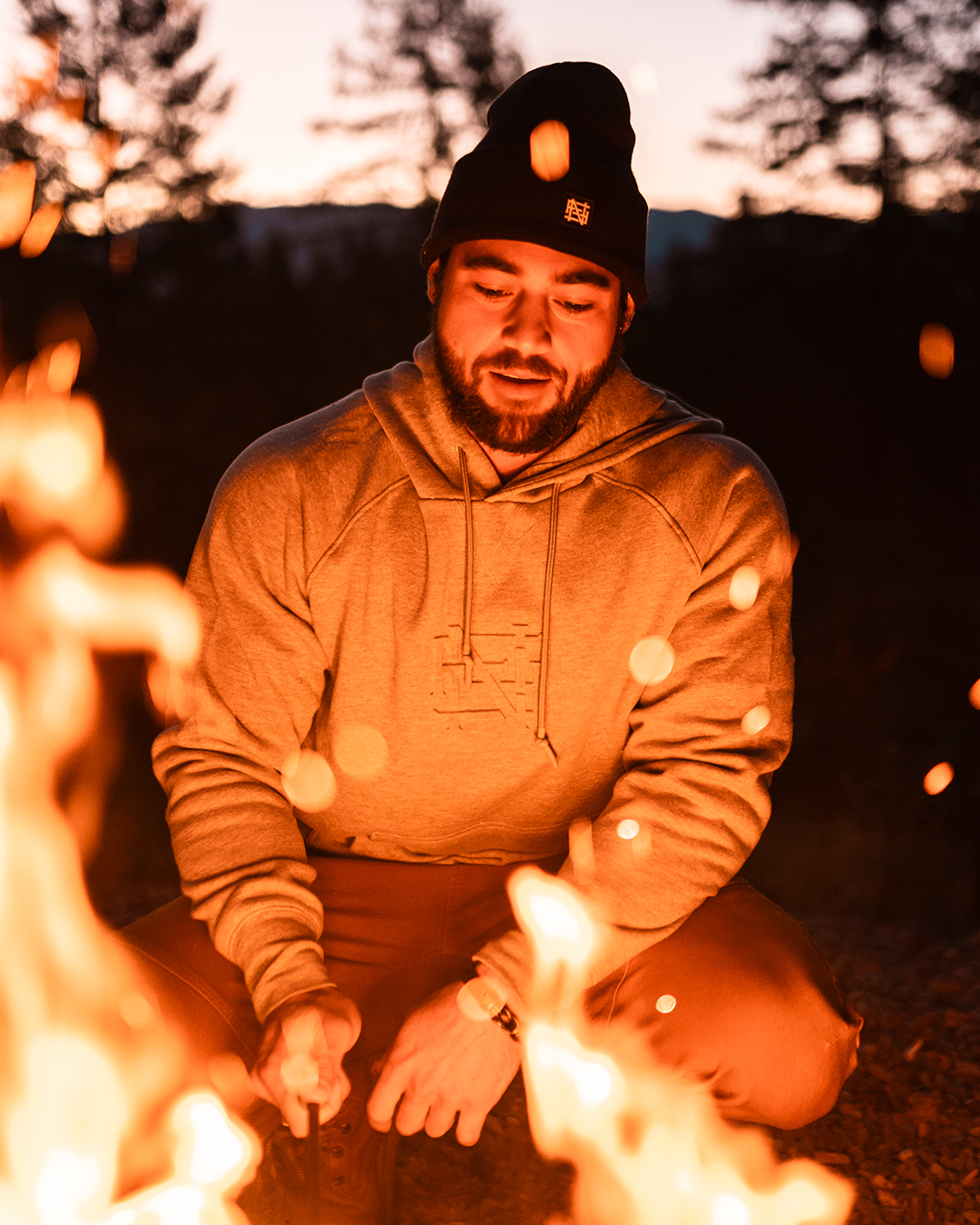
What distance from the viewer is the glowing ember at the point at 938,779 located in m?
6.92

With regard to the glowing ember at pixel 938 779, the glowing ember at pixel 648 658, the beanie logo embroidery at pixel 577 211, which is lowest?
the glowing ember at pixel 938 779

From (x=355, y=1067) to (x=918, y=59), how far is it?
11209 mm

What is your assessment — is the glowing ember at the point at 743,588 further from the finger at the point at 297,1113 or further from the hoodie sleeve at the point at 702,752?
the finger at the point at 297,1113

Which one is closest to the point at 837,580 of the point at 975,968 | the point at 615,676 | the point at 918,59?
the point at 918,59

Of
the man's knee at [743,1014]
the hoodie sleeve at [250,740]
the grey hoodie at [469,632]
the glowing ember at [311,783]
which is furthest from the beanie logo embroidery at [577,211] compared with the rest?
the man's knee at [743,1014]

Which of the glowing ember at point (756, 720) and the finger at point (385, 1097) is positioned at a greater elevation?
the glowing ember at point (756, 720)

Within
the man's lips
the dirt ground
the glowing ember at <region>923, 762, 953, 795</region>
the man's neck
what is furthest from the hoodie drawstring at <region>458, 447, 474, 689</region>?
the glowing ember at <region>923, 762, 953, 795</region>

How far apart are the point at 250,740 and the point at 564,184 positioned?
5.11 feet

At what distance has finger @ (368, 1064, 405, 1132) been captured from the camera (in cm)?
217

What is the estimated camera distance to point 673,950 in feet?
7.79

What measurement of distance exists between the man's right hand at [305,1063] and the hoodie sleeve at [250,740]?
9 cm

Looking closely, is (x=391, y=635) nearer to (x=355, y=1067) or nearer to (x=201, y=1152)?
(x=355, y=1067)

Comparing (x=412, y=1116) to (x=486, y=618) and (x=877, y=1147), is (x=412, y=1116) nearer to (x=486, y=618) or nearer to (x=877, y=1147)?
(x=486, y=618)

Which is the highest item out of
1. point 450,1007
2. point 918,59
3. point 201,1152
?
point 918,59
